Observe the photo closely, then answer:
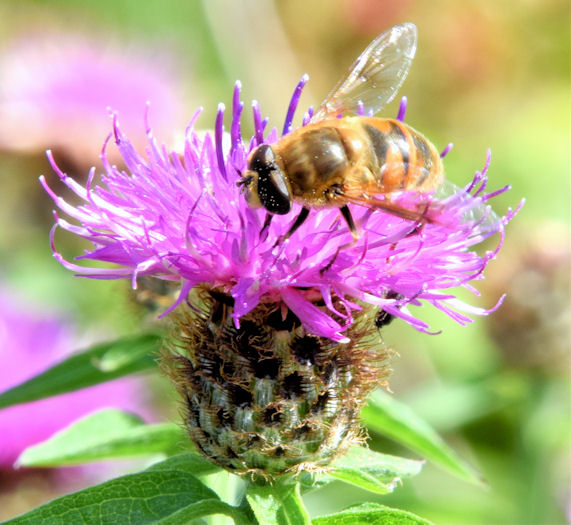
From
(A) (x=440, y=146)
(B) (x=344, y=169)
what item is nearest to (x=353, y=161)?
(B) (x=344, y=169)

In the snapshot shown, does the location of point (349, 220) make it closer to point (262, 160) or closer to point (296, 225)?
point (296, 225)

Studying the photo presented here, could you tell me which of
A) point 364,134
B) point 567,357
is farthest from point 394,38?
point 567,357

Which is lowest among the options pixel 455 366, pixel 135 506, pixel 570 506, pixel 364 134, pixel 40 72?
pixel 570 506

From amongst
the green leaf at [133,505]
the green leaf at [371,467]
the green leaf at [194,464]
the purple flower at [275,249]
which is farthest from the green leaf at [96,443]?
the purple flower at [275,249]

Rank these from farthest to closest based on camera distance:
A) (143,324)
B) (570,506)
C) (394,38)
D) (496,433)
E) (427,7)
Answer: (427,7) → (496,433) → (570,506) → (143,324) → (394,38)

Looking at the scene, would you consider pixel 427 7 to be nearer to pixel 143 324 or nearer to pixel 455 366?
pixel 455 366

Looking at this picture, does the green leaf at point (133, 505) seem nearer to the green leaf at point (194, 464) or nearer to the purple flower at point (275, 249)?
the green leaf at point (194, 464)
